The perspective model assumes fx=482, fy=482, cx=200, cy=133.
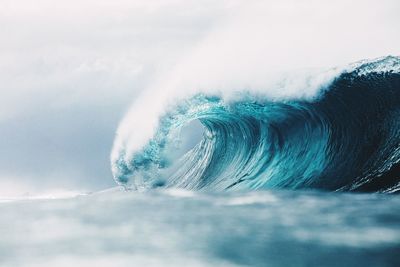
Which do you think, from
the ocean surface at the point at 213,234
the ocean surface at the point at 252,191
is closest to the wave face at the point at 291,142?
the ocean surface at the point at 252,191

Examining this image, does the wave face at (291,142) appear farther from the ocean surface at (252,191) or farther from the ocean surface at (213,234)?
the ocean surface at (213,234)

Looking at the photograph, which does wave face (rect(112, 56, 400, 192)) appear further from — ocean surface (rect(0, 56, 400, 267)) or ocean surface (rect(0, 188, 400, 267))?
ocean surface (rect(0, 188, 400, 267))

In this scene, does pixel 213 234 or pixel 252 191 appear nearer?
pixel 213 234

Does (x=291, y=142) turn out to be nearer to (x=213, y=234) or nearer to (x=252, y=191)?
(x=252, y=191)

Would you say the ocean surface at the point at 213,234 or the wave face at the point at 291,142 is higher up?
the wave face at the point at 291,142

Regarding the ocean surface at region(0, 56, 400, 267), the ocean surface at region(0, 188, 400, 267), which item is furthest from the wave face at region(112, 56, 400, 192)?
the ocean surface at region(0, 188, 400, 267)

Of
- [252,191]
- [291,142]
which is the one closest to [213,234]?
[252,191]
